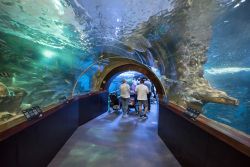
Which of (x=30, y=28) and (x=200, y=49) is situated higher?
(x=30, y=28)

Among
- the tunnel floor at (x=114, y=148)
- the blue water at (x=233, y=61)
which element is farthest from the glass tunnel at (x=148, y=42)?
the tunnel floor at (x=114, y=148)

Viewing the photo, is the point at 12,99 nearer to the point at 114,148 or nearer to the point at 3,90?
the point at 3,90

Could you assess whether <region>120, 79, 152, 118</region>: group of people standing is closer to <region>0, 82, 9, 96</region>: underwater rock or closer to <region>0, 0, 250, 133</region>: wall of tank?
<region>0, 0, 250, 133</region>: wall of tank

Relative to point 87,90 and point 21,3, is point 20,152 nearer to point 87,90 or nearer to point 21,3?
point 21,3

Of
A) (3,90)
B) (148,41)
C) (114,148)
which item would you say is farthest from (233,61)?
(3,90)

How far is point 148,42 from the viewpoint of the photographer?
545 cm

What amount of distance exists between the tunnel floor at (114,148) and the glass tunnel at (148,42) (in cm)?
140

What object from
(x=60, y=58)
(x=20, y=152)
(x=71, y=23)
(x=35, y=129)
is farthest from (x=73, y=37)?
(x=20, y=152)

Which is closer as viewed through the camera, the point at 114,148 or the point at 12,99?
the point at 114,148

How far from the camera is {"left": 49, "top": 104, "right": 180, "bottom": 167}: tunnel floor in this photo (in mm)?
4227

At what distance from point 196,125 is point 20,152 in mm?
2943

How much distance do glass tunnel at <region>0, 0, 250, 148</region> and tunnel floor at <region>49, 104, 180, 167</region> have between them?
4.61 ft

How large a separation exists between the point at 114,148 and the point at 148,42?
3.13 m

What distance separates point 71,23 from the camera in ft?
14.1
